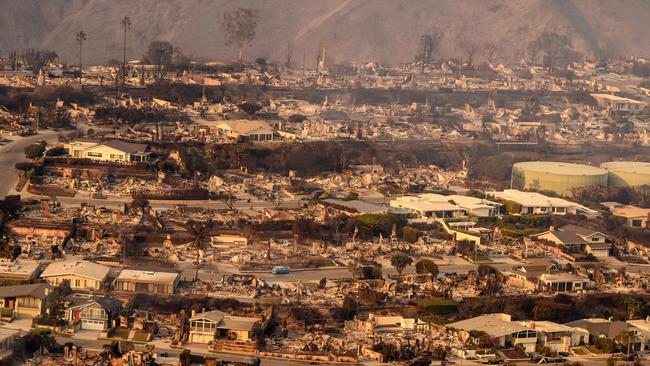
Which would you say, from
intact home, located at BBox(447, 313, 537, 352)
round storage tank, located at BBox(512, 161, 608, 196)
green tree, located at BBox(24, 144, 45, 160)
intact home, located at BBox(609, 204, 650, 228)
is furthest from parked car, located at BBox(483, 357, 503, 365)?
round storage tank, located at BBox(512, 161, 608, 196)

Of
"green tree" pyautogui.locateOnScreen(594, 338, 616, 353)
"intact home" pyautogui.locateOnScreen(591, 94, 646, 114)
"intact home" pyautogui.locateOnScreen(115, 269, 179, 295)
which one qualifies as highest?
"intact home" pyautogui.locateOnScreen(591, 94, 646, 114)

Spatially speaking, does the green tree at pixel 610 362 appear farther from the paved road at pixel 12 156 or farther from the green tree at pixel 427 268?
the paved road at pixel 12 156

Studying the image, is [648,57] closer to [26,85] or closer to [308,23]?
[308,23]

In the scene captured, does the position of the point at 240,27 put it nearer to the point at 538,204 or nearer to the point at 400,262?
the point at 538,204

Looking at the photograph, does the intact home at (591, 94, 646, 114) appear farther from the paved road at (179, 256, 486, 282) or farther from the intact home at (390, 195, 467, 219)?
the paved road at (179, 256, 486, 282)

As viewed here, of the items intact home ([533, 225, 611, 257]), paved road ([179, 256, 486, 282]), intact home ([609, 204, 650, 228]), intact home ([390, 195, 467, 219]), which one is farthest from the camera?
intact home ([609, 204, 650, 228])

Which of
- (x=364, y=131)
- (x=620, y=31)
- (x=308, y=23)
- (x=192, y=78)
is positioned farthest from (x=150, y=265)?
(x=620, y=31)

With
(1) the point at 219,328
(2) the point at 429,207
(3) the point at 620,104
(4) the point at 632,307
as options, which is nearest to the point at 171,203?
(2) the point at 429,207

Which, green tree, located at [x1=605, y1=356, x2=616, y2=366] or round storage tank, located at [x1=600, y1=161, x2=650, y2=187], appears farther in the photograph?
round storage tank, located at [x1=600, y1=161, x2=650, y2=187]
